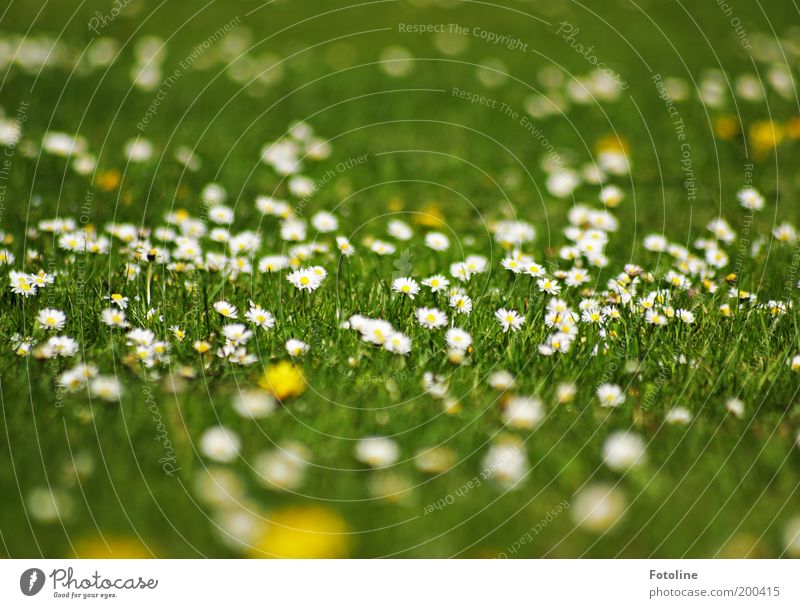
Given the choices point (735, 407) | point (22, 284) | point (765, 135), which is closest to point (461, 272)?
point (735, 407)

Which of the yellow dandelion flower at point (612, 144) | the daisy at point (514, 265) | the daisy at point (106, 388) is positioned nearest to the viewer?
the daisy at point (106, 388)

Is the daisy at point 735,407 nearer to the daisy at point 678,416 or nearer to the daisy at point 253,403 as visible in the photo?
the daisy at point 678,416

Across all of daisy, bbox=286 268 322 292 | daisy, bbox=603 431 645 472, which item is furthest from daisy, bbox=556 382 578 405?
daisy, bbox=286 268 322 292

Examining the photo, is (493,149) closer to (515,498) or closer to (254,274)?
(254,274)

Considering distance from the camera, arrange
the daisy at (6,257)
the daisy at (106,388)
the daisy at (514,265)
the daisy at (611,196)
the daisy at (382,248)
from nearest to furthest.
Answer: the daisy at (106,388)
the daisy at (6,257)
the daisy at (514,265)
the daisy at (382,248)
the daisy at (611,196)

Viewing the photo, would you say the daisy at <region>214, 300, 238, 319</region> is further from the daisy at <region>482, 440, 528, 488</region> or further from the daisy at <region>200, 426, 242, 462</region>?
the daisy at <region>482, 440, 528, 488</region>
